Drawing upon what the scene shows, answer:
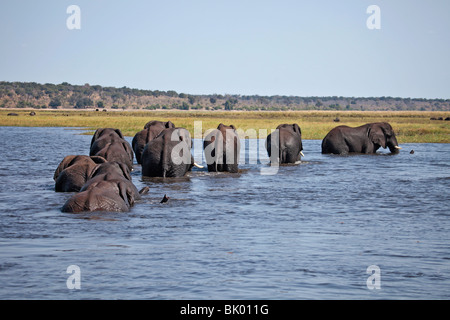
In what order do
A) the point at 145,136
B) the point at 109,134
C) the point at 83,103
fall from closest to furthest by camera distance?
the point at 109,134, the point at 145,136, the point at 83,103

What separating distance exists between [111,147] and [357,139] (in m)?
14.7

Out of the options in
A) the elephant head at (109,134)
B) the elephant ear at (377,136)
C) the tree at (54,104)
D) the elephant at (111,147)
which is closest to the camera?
the elephant at (111,147)

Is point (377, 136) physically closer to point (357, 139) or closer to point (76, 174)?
point (357, 139)

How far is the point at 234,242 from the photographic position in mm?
10469

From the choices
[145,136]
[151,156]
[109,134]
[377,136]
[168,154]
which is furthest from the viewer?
[377,136]

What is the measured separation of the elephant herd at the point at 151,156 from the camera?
1216cm

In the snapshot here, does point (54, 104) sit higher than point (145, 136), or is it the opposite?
point (54, 104)

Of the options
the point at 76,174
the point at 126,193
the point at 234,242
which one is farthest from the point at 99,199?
the point at 76,174

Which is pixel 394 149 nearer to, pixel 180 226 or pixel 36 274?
pixel 180 226

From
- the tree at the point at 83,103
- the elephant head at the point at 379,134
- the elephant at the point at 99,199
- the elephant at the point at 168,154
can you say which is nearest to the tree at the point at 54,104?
the tree at the point at 83,103

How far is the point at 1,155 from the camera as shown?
88.2ft

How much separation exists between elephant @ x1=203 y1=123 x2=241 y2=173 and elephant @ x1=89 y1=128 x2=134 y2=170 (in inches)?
94.9

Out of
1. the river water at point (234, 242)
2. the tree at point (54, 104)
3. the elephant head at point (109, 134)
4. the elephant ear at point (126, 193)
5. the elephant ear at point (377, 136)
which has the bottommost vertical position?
the river water at point (234, 242)

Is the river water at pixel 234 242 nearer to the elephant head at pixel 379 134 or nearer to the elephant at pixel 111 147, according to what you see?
the elephant at pixel 111 147
